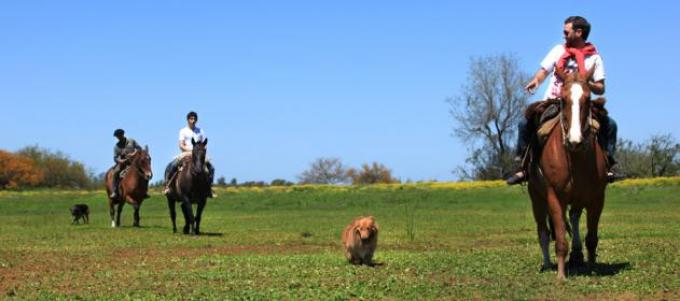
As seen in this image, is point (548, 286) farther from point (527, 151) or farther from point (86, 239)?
point (86, 239)

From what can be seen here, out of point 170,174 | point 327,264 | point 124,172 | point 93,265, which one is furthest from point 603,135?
point 124,172

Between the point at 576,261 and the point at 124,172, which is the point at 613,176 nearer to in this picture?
the point at 576,261

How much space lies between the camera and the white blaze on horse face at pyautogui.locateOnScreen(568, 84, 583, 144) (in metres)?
9.87

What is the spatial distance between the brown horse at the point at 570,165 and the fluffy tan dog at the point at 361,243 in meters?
2.61

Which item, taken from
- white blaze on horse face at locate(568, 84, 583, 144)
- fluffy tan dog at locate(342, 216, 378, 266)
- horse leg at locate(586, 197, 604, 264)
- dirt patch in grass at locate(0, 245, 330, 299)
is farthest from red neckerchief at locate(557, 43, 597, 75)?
dirt patch in grass at locate(0, 245, 330, 299)

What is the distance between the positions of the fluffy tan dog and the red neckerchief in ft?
11.9

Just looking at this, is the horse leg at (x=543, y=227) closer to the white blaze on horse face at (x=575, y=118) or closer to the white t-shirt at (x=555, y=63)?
the white t-shirt at (x=555, y=63)

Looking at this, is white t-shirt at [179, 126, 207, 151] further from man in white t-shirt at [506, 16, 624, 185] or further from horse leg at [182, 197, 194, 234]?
man in white t-shirt at [506, 16, 624, 185]

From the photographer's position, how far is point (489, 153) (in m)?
80.3

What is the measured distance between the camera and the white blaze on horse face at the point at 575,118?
9867mm

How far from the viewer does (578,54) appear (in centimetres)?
1094

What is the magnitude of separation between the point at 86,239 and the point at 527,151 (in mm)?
12229

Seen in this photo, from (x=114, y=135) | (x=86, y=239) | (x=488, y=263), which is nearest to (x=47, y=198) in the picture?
(x=114, y=135)

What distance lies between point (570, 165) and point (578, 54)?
1379 millimetres
